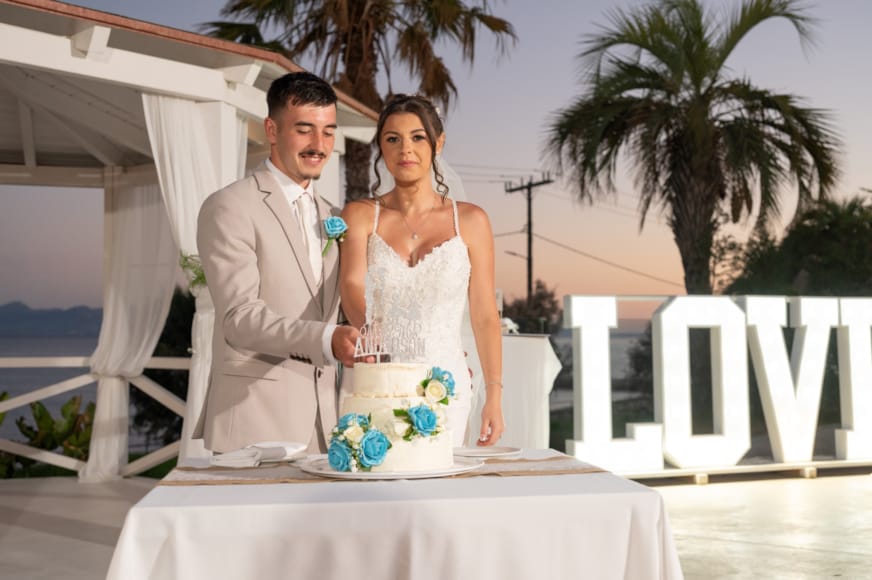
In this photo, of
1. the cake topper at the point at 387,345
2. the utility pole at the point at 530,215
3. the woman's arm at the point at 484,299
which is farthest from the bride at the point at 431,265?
the utility pole at the point at 530,215

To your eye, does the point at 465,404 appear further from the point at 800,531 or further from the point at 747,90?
the point at 747,90

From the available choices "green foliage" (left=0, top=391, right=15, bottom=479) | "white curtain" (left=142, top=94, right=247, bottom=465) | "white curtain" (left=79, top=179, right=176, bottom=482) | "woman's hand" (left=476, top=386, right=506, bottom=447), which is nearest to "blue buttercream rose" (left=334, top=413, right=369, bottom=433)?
"woman's hand" (left=476, top=386, right=506, bottom=447)

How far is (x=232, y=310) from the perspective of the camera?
8.41 feet

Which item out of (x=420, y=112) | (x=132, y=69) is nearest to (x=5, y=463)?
→ (x=132, y=69)

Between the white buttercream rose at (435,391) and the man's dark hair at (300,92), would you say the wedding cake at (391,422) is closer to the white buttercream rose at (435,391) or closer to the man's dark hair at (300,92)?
the white buttercream rose at (435,391)

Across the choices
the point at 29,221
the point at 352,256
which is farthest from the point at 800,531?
the point at 29,221

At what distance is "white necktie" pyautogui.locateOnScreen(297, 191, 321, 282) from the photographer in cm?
294

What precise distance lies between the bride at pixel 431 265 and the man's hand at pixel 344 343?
0.68 metres

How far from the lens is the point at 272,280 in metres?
2.75

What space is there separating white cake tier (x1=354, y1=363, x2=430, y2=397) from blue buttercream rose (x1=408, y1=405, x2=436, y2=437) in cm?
6

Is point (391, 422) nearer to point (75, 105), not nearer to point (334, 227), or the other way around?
point (334, 227)

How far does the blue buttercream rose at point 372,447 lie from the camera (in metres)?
2.15

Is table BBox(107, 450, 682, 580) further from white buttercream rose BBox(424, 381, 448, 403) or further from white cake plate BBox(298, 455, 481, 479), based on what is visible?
white buttercream rose BBox(424, 381, 448, 403)

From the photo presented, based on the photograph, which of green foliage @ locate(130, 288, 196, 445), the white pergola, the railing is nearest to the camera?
the white pergola
